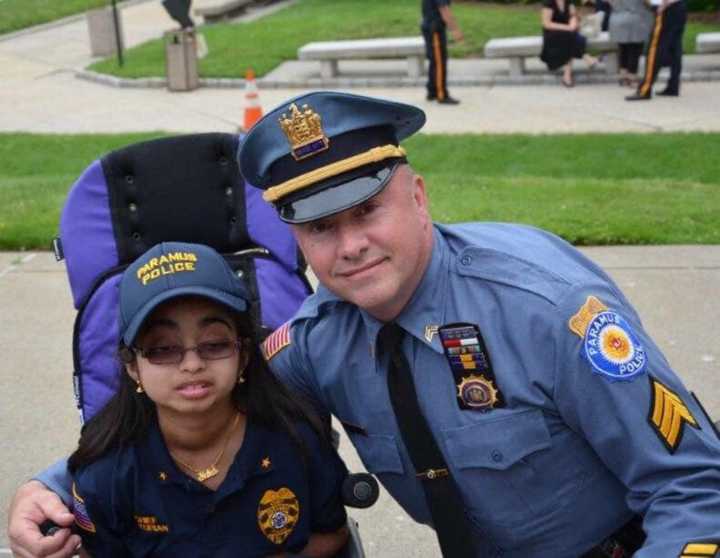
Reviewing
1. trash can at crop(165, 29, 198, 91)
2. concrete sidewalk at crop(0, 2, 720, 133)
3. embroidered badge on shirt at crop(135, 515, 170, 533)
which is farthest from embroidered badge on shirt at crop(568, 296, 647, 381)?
trash can at crop(165, 29, 198, 91)

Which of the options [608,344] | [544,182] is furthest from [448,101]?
[608,344]

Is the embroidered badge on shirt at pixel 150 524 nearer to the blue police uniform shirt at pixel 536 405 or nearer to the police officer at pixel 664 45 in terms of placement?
the blue police uniform shirt at pixel 536 405

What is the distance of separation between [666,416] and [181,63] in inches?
448

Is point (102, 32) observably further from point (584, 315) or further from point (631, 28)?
point (584, 315)

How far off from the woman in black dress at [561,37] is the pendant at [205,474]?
10.1 m

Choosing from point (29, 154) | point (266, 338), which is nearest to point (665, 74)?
point (29, 154)

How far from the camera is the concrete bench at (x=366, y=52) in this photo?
12.8 metres

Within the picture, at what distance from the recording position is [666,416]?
1.94 metres

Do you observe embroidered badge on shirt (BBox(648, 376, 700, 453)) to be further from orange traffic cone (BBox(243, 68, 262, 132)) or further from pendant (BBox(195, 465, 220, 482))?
orange traffic cone (BBox(243, 68, 262, 132))

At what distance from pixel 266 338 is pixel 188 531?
512 mm

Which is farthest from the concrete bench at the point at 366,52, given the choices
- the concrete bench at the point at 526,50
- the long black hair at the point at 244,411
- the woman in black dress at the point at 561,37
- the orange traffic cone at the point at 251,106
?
the long black hair at the point at 244,411

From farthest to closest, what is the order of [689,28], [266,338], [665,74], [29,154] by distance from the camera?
[689,28], [665,74], [29,154], [266,338]

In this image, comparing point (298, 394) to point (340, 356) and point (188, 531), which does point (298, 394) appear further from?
point (188, 531)

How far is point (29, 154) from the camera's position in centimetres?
962
